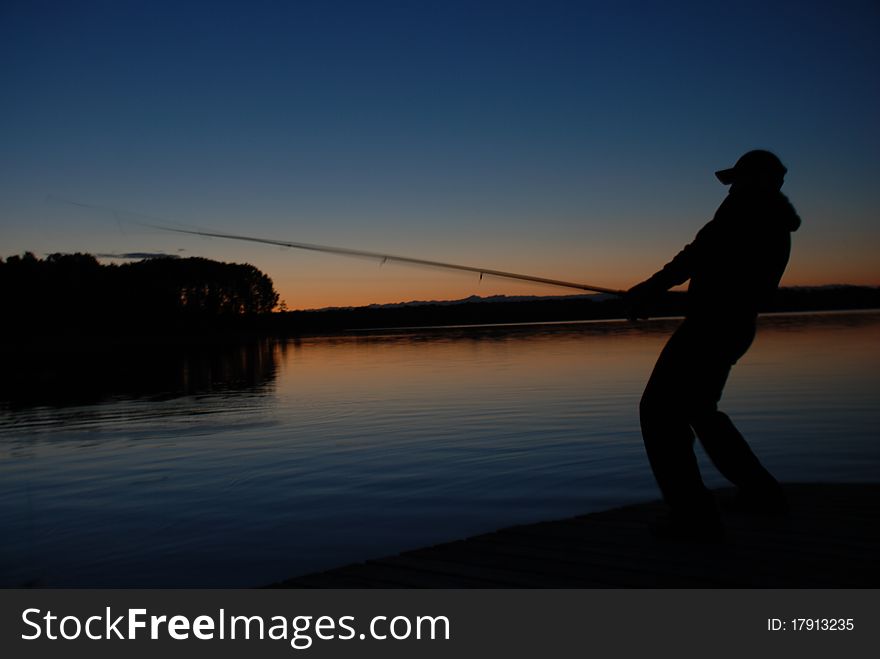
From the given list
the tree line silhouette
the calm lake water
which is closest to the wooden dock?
the calm lake water

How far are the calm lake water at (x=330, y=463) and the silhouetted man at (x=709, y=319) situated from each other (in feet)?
9.11

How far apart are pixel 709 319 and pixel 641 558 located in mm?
1395

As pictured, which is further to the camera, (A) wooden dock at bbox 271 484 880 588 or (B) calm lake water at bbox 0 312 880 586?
(B) calm lake water at bbox 0 312 880 586

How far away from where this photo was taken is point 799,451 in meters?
10.3

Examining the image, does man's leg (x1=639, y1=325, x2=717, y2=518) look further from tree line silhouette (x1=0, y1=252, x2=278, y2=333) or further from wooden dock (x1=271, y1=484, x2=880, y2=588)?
tree line silhouette (x1=0, y1=252, x2=278, y2=333)

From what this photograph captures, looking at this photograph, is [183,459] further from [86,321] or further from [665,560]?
[86,321]

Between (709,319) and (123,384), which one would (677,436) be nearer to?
(709,319)

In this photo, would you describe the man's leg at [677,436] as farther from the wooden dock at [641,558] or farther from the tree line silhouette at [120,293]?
the tree line silhouette at [120,293]

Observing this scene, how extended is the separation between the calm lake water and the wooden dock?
195 cm

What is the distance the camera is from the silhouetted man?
167 inches

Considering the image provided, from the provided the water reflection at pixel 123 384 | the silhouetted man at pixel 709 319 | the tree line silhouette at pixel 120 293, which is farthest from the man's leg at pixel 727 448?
the tree line silhouette at pixel 120 293

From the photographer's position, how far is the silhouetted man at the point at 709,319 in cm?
423

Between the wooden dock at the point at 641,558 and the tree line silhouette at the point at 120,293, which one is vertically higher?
the tree line silhouette at the point at 120,293

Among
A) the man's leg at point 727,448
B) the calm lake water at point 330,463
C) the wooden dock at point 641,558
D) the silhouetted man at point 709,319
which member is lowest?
the calm lake water at point 330,463
